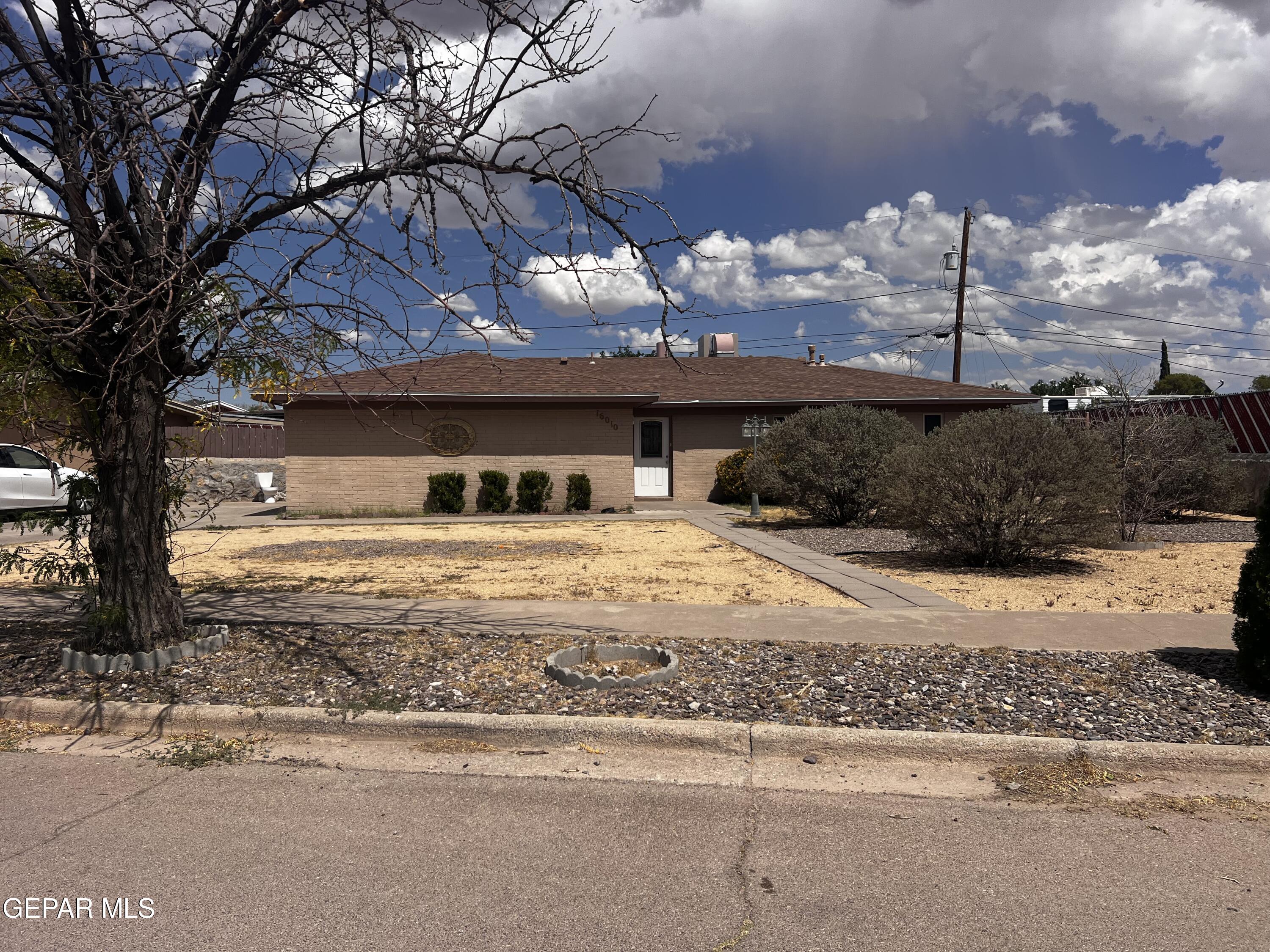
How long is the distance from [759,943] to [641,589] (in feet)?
22.4

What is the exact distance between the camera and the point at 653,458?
23781mm

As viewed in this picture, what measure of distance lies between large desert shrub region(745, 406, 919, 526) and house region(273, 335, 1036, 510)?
4.22 metres

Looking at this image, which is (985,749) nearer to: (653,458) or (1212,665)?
(1212,665)

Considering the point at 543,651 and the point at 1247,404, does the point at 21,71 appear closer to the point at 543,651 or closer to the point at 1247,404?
the point at 543,651

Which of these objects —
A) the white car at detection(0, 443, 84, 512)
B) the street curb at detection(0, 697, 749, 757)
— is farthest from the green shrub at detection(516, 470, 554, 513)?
the street curb at detection(0, 697, 749, 757)

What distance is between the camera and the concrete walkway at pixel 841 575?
8.82m

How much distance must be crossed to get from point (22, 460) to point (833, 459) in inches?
645

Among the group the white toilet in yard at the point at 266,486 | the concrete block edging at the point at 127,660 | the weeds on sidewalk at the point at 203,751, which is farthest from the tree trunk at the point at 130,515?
the white toilet in yard at the point at 266,486

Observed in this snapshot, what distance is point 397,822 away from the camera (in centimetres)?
404

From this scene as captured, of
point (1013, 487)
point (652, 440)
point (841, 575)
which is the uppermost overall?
point (652, 440)

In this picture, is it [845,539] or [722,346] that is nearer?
[845,539]

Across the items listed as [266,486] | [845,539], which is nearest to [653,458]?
[845,539]

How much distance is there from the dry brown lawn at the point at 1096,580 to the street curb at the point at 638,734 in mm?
4067

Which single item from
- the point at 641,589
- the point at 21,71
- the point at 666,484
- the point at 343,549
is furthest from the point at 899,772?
the point at 666,484
